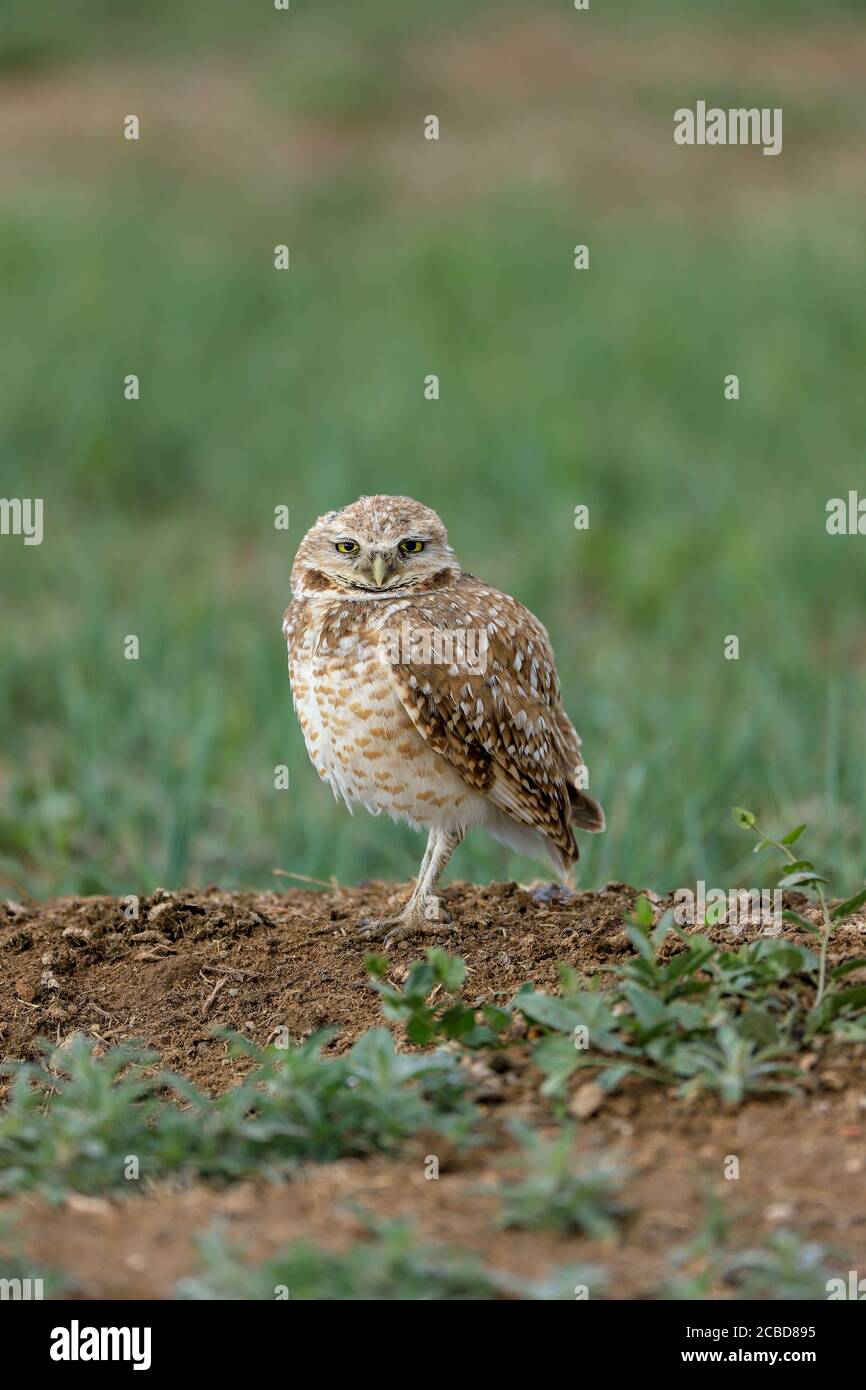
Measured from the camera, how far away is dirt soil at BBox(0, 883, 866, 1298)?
3.19 metres

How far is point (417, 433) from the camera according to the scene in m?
12.8

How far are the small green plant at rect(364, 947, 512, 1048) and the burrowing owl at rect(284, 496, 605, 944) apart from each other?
35.0 inches

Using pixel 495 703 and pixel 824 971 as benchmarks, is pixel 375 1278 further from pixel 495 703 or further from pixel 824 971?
pixel 495 703

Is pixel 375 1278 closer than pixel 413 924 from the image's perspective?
Yes

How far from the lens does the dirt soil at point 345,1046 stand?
3189 mm

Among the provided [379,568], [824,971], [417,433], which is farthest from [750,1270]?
[417,433]

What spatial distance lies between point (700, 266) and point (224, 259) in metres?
4.78

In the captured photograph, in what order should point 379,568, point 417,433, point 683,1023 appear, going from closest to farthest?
point 683,1023 → point 379,568 → point 417,433

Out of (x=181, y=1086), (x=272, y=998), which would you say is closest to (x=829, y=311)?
(x=272, y=998)

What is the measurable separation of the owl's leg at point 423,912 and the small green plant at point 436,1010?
842 mm

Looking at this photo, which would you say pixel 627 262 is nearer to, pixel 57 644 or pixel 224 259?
pixel 224 259

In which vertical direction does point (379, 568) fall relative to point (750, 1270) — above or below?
above

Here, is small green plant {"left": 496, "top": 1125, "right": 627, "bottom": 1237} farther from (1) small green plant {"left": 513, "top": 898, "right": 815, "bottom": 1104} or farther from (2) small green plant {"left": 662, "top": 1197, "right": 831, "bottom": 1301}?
(1) small green plant {"left": 513, "top": 898, "right": 815, "bottom": 1104}

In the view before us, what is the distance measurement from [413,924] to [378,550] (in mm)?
1011
